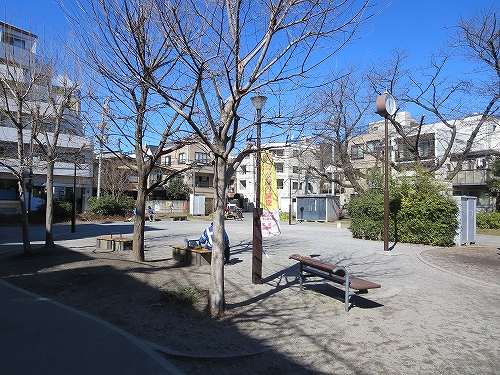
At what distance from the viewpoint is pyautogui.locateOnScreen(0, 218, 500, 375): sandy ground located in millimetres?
4363

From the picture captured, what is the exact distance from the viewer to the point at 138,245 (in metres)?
10.2

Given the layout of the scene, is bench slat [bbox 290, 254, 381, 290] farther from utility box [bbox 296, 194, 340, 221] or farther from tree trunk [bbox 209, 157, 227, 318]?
utility box [bbox 296, 194, 340, 221]

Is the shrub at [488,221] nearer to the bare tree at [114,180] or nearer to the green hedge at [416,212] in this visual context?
the green hedge at [416,212]

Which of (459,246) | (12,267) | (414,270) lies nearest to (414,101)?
(459,246)

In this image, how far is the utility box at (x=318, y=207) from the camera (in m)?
33.3

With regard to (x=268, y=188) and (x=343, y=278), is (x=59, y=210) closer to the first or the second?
(x=268, y=188)

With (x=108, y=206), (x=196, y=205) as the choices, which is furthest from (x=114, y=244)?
(x=196, y=205)

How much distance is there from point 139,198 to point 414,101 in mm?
20367

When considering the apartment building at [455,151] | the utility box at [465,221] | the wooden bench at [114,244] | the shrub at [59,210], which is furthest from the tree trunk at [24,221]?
the apartment building at [455,151]

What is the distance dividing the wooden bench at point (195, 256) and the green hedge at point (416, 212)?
950 centimetres

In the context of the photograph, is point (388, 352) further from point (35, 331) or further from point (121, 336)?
point (35, 331)

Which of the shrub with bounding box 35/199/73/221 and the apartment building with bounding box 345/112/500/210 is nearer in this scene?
the shrub with bounding box 35/199/73/221

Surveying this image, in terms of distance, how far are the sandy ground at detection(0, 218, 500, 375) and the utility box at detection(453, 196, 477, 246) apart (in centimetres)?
497

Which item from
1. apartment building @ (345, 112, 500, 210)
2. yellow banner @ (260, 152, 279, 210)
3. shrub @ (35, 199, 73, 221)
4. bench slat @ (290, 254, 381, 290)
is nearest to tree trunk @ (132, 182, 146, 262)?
yellow banner @ (260, 152, 279, 210)
